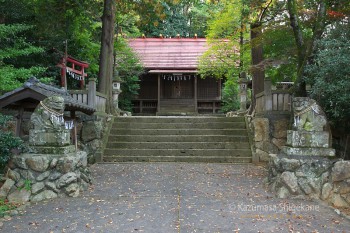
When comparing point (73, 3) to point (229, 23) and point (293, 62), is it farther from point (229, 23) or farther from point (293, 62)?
point (293, 62)

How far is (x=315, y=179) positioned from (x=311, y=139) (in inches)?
31.1

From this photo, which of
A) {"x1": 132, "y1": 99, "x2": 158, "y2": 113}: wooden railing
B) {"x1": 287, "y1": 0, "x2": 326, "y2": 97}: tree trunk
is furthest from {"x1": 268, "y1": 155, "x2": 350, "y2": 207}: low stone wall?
{"x1": 132, "y1": 99, "x2": 158, "y2": 113}: wooden railing

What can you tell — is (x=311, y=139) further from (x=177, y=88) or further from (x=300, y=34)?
(x=177, y=88)

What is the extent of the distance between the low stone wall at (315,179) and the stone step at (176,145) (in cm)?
446

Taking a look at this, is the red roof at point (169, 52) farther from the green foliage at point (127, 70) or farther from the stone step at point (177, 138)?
the stone step at point (177, 138)

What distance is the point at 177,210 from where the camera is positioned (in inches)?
219

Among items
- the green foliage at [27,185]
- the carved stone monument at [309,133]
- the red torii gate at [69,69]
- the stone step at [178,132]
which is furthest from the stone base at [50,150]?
the red torii gate at [69,69]

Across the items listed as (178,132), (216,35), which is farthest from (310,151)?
(216,35)

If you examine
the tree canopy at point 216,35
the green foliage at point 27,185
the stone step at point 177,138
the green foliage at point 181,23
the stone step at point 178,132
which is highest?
the green foliage at point 181,23

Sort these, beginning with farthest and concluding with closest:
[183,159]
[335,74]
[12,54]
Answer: [183,159] < [12,54] < [335,74]

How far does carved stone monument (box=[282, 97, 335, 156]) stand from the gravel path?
1060mm

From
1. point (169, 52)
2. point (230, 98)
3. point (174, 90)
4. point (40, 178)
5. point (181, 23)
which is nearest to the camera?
point (40, 178)

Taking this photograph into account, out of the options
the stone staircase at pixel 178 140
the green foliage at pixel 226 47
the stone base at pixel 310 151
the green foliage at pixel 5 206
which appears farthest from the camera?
the green foliage at pixel 226 47

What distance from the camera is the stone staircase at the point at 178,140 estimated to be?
1064 centimetres
